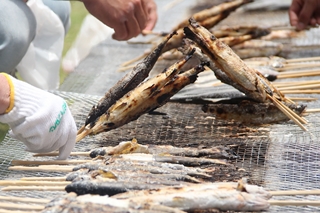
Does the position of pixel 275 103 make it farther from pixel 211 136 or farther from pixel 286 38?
pixel 286 38

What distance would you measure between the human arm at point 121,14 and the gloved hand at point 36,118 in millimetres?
1313

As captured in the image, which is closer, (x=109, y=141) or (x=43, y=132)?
(x=43, y=132)

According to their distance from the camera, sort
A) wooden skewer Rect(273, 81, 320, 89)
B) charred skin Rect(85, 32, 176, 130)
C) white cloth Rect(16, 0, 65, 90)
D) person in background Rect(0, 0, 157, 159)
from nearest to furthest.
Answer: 1. person in background Rect(0, 0, 157, 159)
2. charred skin Rect(85, 32, 176, 130)
3. wooden skewer Rect(273, 81, 320, 89)
4. white cloth Rect(16, 0, 65, 90)

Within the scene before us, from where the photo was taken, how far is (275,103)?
2.95m

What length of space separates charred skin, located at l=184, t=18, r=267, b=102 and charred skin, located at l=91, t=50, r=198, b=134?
0.35 ft

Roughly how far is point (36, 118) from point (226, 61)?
111 centimetres

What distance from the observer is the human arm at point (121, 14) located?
374 centimetres

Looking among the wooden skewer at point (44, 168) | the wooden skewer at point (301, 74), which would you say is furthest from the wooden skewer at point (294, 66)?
the wooden skewer at point (44, 168)

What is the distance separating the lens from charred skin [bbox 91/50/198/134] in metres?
2.86

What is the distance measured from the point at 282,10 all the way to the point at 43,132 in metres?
3.96

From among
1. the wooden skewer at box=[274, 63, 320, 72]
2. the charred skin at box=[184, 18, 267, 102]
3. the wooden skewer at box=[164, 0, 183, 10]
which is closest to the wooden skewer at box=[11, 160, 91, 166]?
the charred skin at box=[184, 18, 267, 102]

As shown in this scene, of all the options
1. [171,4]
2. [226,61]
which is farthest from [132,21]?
[171,4]

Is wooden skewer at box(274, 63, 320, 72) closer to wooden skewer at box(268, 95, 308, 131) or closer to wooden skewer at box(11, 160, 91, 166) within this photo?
wooden skewer at box(268, 95, 308, 131)

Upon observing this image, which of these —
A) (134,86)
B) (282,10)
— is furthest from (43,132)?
(282,10)
